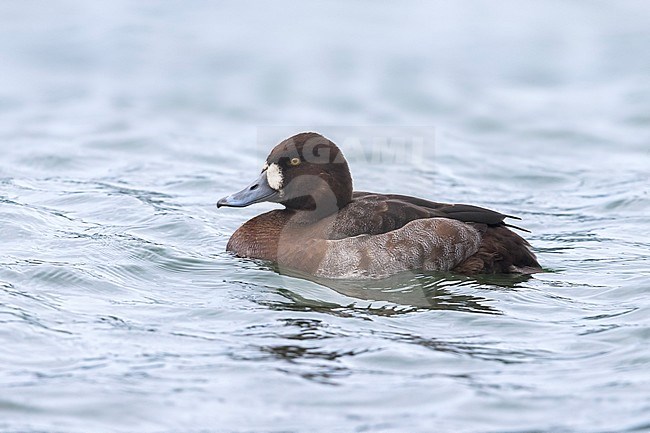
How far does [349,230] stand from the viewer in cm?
791

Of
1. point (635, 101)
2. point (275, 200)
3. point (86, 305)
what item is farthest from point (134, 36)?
point (86, 305)

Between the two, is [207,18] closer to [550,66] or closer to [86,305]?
[550,66]

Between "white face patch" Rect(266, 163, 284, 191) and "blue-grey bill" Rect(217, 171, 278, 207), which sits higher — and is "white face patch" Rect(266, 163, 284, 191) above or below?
above

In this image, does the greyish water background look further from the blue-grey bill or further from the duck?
the blue-grey bill

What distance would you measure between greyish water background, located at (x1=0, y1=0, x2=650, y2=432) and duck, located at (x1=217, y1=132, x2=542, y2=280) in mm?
173

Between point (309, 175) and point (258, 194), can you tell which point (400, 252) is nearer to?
point (309, 175)

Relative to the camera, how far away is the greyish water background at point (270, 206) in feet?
18.4

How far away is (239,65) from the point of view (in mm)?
16766

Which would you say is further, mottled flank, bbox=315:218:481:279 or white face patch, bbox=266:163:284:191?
white face patch, bbox=266:163:284:191

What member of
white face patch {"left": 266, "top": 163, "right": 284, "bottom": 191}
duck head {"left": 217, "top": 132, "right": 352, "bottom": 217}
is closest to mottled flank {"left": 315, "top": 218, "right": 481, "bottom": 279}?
duck head {"left": 217, "top": 132, "right": 352, "bottom": 217}

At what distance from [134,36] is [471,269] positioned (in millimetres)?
11470

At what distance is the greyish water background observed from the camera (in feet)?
18.4

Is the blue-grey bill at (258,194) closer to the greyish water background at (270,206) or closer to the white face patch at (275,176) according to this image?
the white face patch at (275,176)

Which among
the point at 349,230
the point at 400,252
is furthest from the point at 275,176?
the point at 400,252
